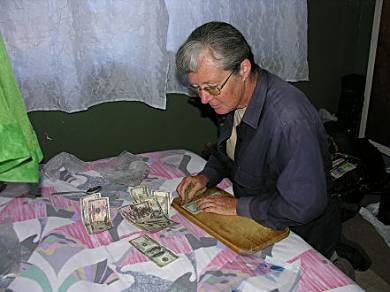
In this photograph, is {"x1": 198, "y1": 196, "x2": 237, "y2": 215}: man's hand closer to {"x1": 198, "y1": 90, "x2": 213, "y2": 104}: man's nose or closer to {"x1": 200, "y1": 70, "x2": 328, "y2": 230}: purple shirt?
{"x1": 200, "y1": 70, "x2": 328, "y2": 230}: purple shirt

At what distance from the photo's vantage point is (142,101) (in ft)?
7.82

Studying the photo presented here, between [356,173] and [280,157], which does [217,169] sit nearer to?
[280,157]

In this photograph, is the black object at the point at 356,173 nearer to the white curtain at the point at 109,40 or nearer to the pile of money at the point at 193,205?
the white curtain at the point at 109,40

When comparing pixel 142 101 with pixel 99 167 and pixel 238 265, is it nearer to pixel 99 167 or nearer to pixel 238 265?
pixel 99 167

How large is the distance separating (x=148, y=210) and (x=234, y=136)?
423 millimetres

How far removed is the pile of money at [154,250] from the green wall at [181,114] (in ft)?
3.98

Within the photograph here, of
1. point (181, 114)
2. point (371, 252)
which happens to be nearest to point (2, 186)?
point (181, 114)

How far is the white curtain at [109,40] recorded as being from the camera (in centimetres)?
202

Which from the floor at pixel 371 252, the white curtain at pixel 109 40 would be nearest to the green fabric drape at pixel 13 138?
the white curtain at pixel 109 40

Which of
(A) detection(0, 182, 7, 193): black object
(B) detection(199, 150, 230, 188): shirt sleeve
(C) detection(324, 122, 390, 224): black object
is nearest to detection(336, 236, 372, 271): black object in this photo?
(C) detection(324, 122, 390, 224): black object

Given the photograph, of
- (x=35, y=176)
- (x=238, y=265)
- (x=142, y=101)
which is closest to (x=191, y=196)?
(x=238, y=265)

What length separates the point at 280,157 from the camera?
1.38m

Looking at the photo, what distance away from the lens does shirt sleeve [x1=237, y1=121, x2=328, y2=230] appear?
1301mm

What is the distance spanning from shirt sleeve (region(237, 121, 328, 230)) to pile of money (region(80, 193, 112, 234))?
1.73 ft
